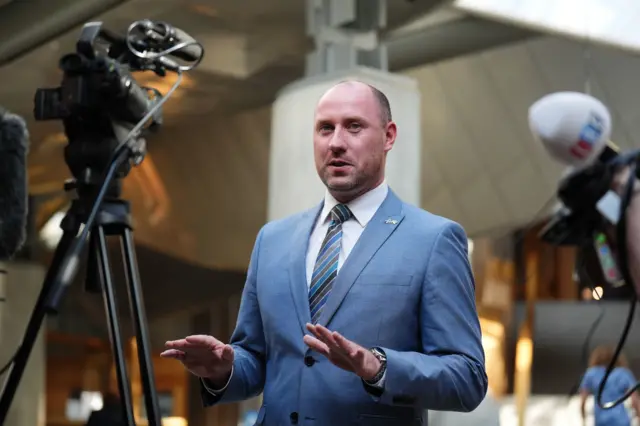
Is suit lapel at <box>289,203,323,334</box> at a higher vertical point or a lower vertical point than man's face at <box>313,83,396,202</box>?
lower

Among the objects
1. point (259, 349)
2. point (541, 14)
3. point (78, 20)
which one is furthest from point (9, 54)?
point (259, 349)

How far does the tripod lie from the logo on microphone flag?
4.81 feet

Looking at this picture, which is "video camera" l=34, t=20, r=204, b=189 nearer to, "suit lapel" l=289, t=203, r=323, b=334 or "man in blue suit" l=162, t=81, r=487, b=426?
"suit lapel" l=289, t=203, r=323, b=334

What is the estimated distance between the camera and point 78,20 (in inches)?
318

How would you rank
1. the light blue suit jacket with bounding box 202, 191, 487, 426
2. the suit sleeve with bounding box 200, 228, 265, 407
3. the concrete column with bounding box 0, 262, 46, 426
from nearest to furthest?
the light blue suit jacket with bounding box 202, 191, 487, 426
the suit sleeve with bounding box 200, 228, 265, 407
the concrete column with bounding box 0, 262, 46, 426

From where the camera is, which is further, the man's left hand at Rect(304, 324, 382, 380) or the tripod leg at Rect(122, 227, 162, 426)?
the tripod leg at Rect(122, 227, 162, 426)

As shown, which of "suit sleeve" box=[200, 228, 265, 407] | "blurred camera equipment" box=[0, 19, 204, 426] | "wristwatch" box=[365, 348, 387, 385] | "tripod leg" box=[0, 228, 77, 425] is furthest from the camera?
"blurred camera equipment" box=[0, 19, 204, 426]

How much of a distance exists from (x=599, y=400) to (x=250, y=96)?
384 inches

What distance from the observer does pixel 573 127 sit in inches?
66.2

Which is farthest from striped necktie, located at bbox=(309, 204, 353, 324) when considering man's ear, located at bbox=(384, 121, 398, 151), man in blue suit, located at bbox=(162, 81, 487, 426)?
man's ear, located at bbox=(384, 121, 398, 151)

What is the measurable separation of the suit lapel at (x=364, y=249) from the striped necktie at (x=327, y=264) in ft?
0.10

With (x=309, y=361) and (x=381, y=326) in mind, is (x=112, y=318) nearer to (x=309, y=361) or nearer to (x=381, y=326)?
(x=309, y=361)

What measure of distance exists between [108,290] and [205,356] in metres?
0.89

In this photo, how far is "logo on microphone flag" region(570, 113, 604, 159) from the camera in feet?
5.53
